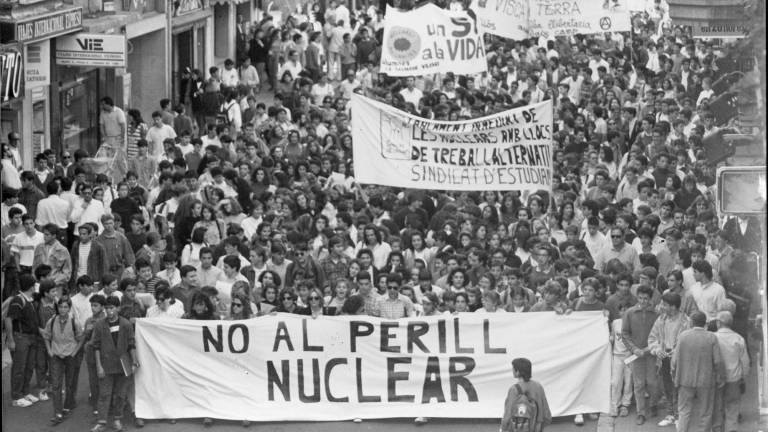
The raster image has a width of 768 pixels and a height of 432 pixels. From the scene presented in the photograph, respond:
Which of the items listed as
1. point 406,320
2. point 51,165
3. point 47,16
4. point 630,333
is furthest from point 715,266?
point 47,16

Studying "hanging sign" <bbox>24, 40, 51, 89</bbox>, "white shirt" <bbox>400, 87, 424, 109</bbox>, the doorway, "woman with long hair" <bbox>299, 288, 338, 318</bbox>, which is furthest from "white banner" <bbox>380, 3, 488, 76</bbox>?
"woman with long hair" <bbox>299, 288, 338, 318</bbox>

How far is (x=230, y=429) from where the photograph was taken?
1526 centimetres

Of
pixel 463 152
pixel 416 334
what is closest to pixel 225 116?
pixel 463 152

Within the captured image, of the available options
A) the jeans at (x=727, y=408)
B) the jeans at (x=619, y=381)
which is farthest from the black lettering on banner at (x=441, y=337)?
the jeans at (x=727, y=408)

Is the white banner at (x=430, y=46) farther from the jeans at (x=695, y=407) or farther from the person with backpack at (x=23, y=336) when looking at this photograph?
the jeans at (x=695, y=407)

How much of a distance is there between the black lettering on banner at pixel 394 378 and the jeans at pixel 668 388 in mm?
2161

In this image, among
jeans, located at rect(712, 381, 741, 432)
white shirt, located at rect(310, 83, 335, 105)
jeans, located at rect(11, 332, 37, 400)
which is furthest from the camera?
white shirt, located at rect(310, 83, 335, 105)

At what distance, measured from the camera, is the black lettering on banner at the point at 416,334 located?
15.3m

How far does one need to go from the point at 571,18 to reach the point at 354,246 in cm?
1274

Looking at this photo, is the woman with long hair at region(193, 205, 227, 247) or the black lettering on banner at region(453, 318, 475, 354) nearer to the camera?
the black lettering on banner at region(453, 318, 475, 354)

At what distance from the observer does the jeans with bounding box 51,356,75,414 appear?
50.4ft

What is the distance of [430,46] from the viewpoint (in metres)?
26.2

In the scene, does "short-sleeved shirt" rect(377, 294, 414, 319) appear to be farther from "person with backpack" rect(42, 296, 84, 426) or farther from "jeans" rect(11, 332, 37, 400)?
"jeans" rect(11, 332, 37, 400)

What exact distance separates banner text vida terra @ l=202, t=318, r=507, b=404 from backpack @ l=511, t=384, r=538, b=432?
2208 mm
